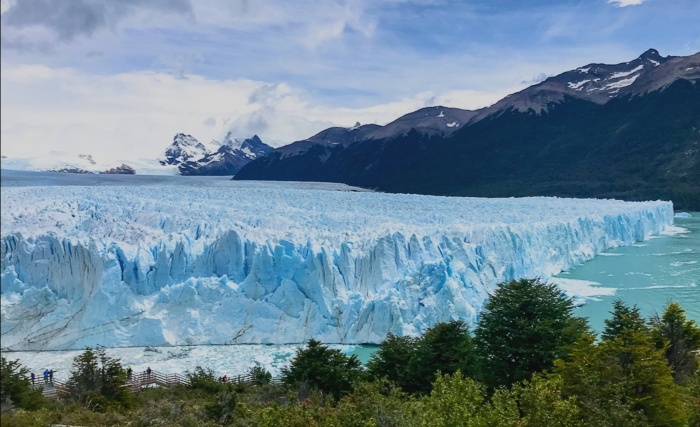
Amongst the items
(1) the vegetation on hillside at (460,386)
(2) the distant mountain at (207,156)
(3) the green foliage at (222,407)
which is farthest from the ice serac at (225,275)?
(2) the distant mountain at (207,156)

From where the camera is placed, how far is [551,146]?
7056 centimetres

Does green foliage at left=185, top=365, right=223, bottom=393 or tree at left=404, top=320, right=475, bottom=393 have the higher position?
tree at left=404, top=320, right=475, bottom=393

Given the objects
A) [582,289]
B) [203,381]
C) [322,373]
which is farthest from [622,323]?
[582,289]

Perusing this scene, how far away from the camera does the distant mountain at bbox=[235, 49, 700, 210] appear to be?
5641 centimetres

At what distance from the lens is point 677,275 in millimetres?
22078

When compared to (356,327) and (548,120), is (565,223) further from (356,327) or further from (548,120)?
(548,120)

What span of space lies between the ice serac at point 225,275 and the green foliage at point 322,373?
10.8 feet

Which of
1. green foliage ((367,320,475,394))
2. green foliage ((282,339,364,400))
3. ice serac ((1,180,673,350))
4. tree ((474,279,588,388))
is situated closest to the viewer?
tree ((474,279,588,388))

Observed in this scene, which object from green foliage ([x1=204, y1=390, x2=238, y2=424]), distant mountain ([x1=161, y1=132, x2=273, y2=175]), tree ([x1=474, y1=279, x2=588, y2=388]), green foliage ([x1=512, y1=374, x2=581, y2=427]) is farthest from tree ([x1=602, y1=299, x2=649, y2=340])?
distant mountain ([x1=161, y1=132, x2=273, y2=175])

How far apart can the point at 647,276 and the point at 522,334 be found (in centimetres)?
1432

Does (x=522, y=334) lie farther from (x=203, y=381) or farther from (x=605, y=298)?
(x=605, y=298)

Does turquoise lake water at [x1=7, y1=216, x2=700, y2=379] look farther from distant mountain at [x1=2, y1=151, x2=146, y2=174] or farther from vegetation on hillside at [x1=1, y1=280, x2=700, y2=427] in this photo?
distant mountain at [x1=2, y1=151, x2=146, y2=174]

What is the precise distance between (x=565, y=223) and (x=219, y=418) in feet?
58.7

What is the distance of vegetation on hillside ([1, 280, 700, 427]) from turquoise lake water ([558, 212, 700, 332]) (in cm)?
574
